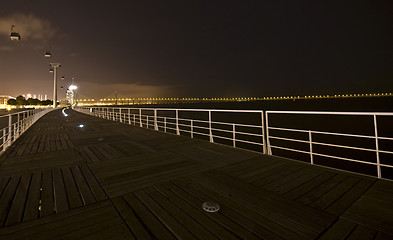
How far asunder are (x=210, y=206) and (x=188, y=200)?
12.0 inches

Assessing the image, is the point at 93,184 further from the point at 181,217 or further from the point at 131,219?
the point at 181,217

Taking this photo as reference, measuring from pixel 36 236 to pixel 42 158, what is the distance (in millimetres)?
2997

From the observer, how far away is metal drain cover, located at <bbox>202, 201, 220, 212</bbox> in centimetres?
202

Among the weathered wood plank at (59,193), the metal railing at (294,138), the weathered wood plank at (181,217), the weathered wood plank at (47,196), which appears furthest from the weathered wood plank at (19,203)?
the metal railing at (294,138)

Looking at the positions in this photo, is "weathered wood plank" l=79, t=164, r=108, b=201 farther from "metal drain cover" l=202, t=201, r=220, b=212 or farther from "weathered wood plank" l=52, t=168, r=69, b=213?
"metal drain cover" l=202, t=201, r=220, b=212

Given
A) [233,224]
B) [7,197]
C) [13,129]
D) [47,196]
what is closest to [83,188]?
[47,196]

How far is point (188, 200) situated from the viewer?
7.37ft

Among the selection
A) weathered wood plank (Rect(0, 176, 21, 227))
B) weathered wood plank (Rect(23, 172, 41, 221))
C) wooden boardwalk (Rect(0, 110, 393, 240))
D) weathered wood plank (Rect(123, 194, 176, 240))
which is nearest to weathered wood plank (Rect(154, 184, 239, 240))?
wooden boardwalk (Rect(0, 110, 393, 240))

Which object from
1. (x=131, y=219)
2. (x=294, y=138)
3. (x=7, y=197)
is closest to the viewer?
(x=131, y=219)

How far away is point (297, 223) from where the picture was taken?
182cm

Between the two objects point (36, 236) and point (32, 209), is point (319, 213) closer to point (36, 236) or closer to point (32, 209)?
point (36, 236)

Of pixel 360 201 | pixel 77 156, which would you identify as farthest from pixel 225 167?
pixel 77 156

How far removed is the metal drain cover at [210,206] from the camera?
6.62 ft

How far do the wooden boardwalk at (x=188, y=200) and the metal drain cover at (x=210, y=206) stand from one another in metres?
0.05
